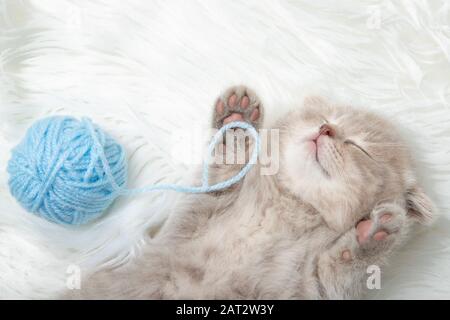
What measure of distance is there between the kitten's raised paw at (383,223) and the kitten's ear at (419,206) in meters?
0.09

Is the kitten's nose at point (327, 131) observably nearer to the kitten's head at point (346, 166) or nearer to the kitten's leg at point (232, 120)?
the kitten's head at point (346, 166)

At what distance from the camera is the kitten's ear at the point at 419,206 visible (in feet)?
3.92

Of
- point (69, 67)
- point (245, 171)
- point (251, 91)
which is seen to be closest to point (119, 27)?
point (69, 67)

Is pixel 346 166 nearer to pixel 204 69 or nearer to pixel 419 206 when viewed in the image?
pixel 419 206

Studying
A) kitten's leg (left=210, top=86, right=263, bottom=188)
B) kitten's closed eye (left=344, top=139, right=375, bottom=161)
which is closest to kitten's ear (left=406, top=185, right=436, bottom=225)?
kitten's closed eye (left=344, top=139, right=375, bottom=161)

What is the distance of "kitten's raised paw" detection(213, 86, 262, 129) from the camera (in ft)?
4.09

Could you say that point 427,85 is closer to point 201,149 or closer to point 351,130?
point 351,130

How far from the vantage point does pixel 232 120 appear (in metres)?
1.25

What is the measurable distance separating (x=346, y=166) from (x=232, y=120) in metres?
0.27

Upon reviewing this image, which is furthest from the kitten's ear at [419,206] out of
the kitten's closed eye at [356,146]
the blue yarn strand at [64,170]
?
the blue yarn strand at [64,170]

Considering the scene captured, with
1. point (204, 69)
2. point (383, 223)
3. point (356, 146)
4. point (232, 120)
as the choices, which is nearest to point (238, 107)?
point (232, 120)

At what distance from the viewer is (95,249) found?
1.27 meters

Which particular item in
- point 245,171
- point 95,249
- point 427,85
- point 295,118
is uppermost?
point 427,85
